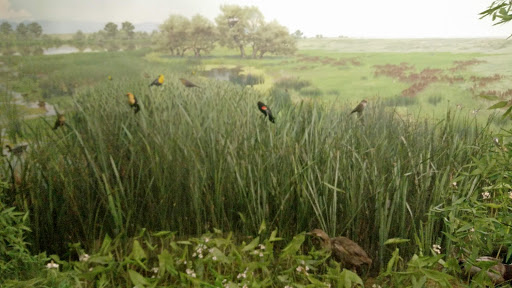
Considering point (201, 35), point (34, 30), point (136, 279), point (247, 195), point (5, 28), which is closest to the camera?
point (136, 279)

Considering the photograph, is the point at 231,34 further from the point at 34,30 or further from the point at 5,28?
the point at 5,28

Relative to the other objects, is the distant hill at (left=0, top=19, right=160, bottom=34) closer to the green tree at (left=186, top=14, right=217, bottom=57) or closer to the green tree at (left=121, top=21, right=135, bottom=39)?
the green tree at (left=121, top=21, right=135, bottom=39)

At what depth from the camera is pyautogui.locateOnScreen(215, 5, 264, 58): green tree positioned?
358cm

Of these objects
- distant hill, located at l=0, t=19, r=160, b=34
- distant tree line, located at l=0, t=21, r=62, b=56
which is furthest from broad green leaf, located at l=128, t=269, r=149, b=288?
distant hill, located at l=0, t=19, r=160, b=34

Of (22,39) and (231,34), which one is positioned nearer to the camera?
(22,39)

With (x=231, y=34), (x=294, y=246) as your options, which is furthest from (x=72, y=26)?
(x=294, y=246)

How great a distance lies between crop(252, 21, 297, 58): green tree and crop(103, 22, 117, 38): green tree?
1.23 metres

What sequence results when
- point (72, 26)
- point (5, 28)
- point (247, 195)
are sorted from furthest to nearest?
1. point (72, 26)
2. point (5, 28)
3. point (247, 195)

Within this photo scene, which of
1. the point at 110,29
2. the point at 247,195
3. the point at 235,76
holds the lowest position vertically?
the point at 247,195

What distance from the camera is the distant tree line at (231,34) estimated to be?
141 inches

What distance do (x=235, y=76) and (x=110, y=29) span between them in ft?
3.80

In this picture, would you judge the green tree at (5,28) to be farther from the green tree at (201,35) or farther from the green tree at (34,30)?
the green tree at (201,35)

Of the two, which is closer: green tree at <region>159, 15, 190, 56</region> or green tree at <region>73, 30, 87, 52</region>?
green tree at <region>73, 30, 87, 52</region>

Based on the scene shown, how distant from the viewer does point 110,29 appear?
3.58 metres
